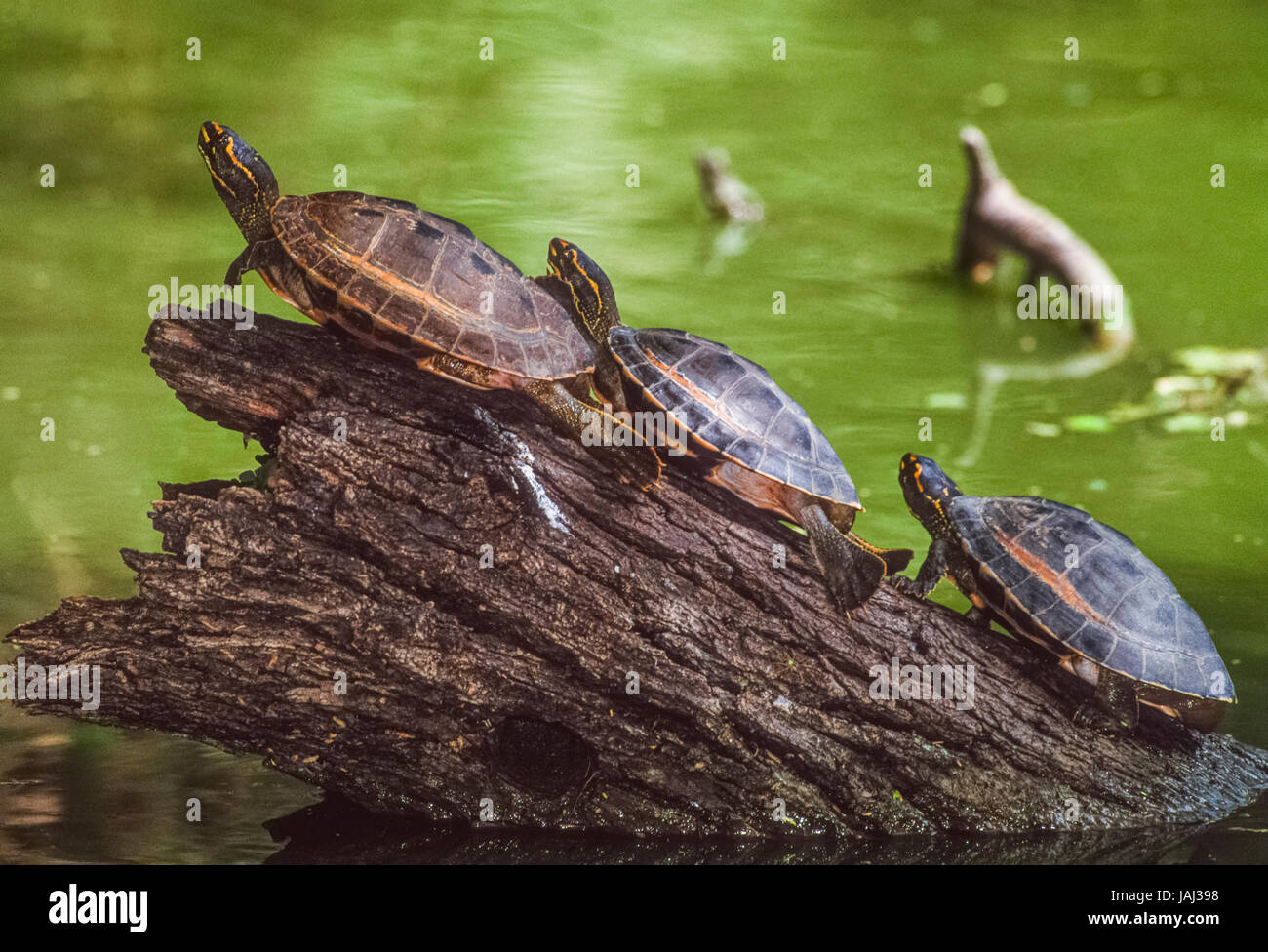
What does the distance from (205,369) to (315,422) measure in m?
0.51

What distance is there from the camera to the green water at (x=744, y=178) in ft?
27.2

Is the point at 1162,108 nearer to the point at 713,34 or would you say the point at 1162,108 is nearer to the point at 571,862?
the point at 713,34

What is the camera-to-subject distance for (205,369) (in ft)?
14.3

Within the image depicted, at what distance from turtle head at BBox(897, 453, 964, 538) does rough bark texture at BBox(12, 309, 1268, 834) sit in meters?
0.56

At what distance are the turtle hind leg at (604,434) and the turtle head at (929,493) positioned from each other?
139cm

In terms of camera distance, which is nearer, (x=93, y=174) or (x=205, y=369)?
(x=205, y=369)

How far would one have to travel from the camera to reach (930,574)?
195 inches

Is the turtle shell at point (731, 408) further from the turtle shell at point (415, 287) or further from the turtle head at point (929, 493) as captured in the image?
the turtle head at point (929, 493)

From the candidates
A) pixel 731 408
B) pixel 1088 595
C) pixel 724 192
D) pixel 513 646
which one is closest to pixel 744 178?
pixel 724 192

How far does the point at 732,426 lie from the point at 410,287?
1.46m

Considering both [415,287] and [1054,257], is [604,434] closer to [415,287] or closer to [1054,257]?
[415,287]

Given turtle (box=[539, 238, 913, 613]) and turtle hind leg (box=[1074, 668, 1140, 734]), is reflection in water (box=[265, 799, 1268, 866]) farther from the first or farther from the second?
turtle (box=[539, 238, 913, 613])

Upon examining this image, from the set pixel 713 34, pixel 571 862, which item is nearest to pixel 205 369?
pixel 571 862

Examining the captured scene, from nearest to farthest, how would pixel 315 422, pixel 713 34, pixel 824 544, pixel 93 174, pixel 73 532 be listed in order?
pixel 315 422 < pixel 824 544 < pixel 73 532 < pixel 93 174 < pixel 713 34
